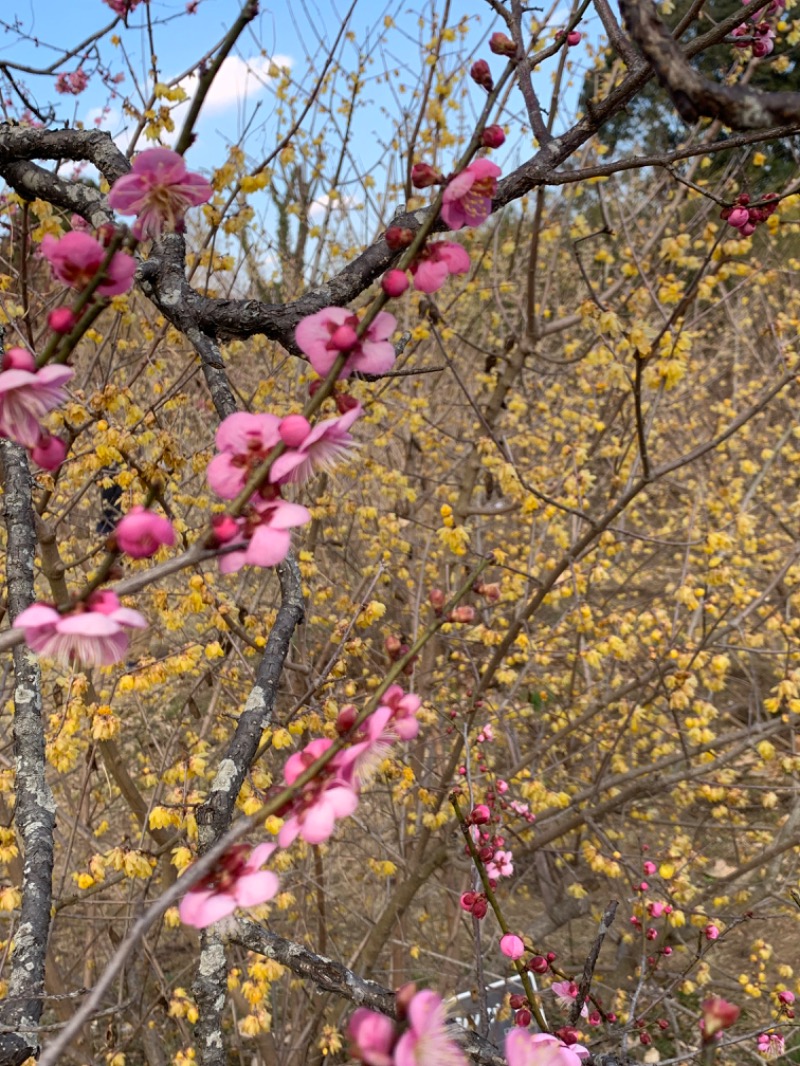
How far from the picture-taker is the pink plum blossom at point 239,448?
71cm

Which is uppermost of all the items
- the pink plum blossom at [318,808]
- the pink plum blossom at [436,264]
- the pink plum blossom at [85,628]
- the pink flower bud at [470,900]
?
the pink plum blossom at [436,264]

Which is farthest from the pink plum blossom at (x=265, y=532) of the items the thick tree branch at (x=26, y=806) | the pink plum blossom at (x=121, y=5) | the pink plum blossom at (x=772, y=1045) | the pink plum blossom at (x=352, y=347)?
the pink plum blossom at (x=121, y=5)

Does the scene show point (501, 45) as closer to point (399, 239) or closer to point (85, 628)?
point (399, 239)

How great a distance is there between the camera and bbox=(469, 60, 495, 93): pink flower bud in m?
1.20

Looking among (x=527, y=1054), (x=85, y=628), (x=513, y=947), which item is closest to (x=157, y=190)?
(x=85, y=628)

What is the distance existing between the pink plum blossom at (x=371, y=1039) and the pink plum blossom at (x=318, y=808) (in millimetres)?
125

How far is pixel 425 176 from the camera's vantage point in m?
0.83

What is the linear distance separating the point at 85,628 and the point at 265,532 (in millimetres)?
159

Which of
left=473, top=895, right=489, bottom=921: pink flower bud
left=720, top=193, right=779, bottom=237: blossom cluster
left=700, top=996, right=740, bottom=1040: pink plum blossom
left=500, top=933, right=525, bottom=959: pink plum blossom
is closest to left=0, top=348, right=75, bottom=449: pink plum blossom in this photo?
left=700, top=996, right=740, bottom=1040: pink plum blossom

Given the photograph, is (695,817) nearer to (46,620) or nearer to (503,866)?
(503,866)

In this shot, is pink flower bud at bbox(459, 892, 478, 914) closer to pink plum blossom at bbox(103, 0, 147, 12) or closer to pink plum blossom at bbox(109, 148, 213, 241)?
pink plum blossom at bbox(109, 148, 213, 241)

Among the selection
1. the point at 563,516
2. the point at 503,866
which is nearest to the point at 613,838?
the point at 563,516

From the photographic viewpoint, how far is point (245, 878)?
2.04ft

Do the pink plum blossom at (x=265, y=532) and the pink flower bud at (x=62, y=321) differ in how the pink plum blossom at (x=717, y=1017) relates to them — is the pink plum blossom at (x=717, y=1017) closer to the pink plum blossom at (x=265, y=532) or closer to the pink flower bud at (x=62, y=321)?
the pink plum blossom at (x=265, y=532)
